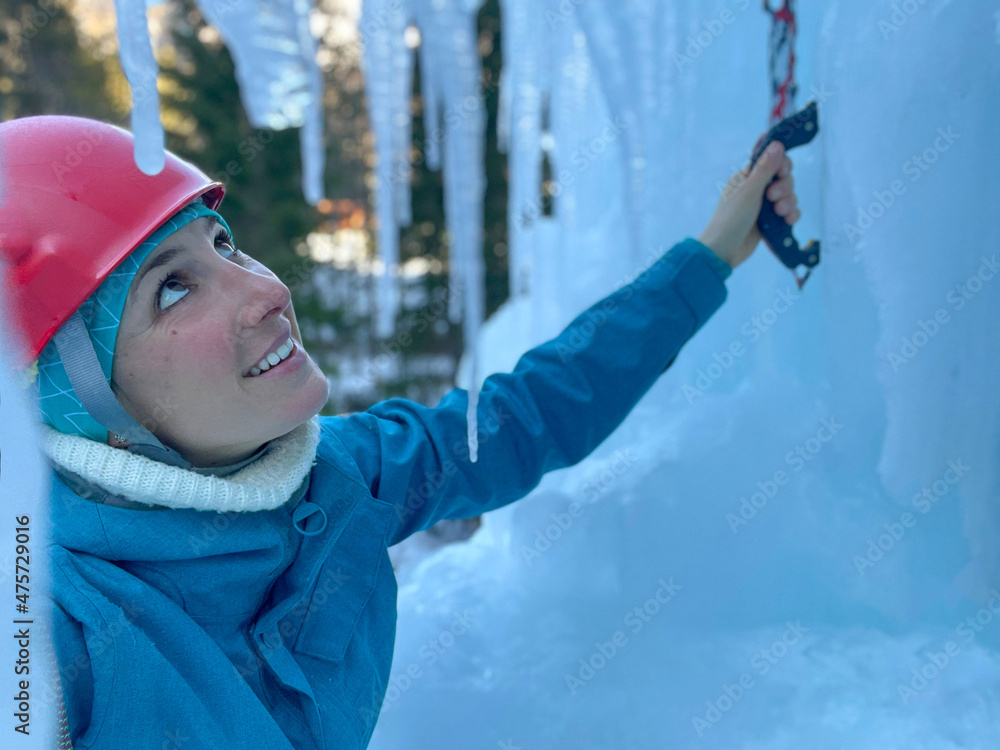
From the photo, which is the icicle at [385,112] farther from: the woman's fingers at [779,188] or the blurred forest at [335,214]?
the blurred forest at [335,214]

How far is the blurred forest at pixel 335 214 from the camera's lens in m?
5.73

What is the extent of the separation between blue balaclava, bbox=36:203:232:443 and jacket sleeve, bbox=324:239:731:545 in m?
0.29

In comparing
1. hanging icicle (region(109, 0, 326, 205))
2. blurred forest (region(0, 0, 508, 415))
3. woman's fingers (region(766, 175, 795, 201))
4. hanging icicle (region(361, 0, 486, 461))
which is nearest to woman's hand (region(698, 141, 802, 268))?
woman's fingers (region(766, 175, 795, 201))

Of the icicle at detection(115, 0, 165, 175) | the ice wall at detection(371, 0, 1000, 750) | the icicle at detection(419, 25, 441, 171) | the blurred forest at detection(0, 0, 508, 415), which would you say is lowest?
the blurred forest at detection(0, 0, 508, 415)

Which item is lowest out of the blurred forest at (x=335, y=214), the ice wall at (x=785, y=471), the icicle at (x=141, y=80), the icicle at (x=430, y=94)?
the blurred forest at (x=335, y=214)

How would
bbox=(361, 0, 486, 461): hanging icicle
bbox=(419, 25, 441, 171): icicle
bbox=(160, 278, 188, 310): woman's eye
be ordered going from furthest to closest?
bbox=(419, 25, 441, 171): icicle
bbox=(361, 0, 486, 461): hanging icicle
bbox=(160, 278, 188, 310): woman's eye

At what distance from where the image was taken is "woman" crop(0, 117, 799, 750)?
68 cm

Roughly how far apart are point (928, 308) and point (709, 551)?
0.51m

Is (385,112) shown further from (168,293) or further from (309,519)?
(309,519)

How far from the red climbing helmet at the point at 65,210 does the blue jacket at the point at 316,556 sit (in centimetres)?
17

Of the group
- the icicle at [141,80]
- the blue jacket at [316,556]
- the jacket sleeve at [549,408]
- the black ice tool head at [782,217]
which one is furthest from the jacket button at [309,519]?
the black ice tool head at [782,217]

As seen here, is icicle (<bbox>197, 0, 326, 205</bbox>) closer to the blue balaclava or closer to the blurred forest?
the blue balaclava

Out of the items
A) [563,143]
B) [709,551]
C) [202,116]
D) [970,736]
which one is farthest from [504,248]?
[970,736]

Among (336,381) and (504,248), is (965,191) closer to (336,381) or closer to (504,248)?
(336,381)
